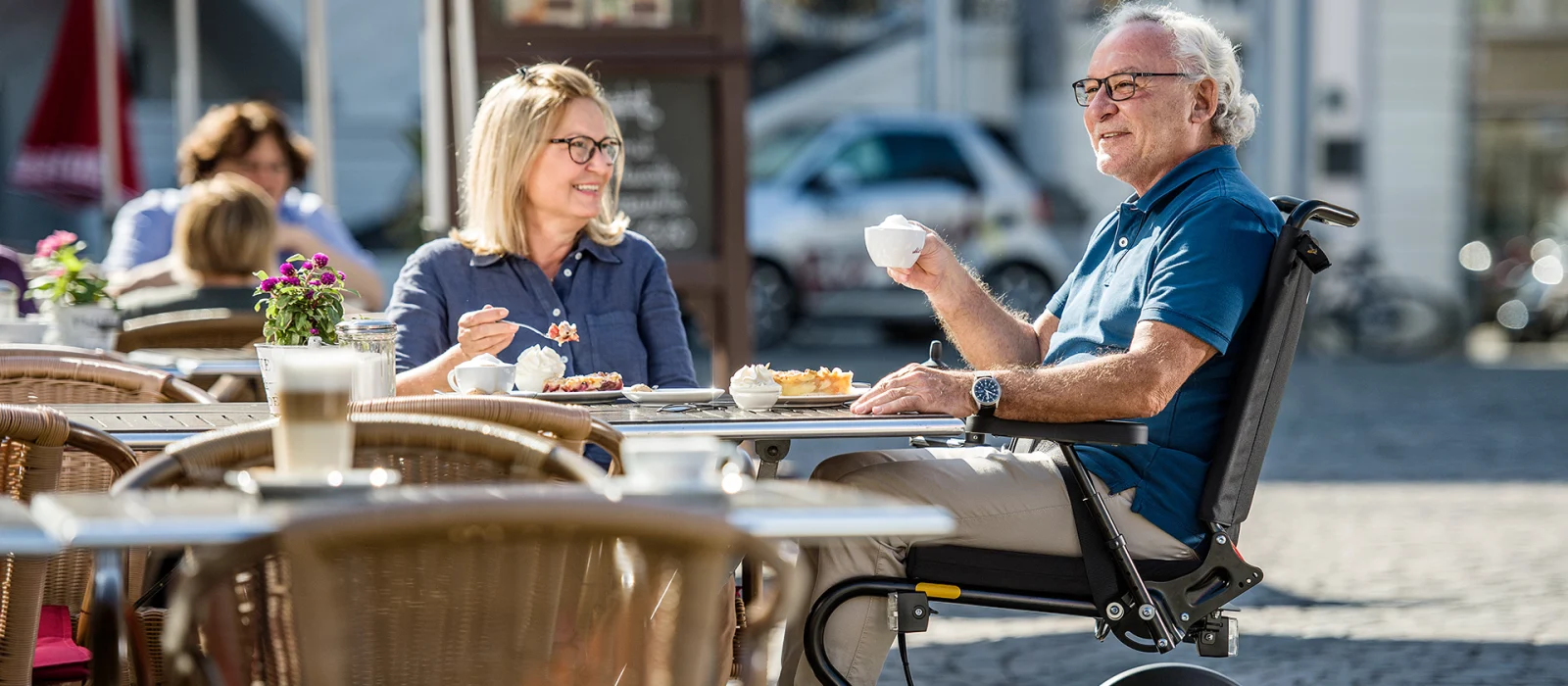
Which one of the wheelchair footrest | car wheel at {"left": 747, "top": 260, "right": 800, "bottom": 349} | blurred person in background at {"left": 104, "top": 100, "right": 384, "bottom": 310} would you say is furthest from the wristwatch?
car wheel at {"left": 747, "top": 260, "right": 800, "bottom": 349}

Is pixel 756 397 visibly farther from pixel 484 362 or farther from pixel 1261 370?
pixel 1261 370

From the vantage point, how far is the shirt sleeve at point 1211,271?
3.27 meters

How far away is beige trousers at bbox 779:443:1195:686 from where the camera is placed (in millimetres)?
3234

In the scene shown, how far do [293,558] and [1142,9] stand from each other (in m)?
2.48

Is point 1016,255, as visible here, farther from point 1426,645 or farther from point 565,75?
point 565,75

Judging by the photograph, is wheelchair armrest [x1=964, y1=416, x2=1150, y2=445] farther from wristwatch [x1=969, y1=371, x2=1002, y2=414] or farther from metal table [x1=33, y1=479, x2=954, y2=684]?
metal table [x1=33, y1=479, x2=954, y2=684]

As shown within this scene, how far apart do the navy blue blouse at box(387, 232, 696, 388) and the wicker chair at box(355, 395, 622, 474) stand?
142 centimetres

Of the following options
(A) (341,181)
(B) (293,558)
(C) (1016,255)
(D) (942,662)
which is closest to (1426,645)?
(D) (942,662)

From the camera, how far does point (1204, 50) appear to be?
147 inches

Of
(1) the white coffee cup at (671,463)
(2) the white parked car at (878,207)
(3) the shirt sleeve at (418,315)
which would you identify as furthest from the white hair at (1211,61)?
(2) the white parked car at (878,207)

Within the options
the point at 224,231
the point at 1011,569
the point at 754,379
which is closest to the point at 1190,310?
the point at 1011,569

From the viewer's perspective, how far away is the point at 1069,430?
3180 mm

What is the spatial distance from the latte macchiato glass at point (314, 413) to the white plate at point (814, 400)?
1.43 metres

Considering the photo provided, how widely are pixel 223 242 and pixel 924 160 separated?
10.00 m
